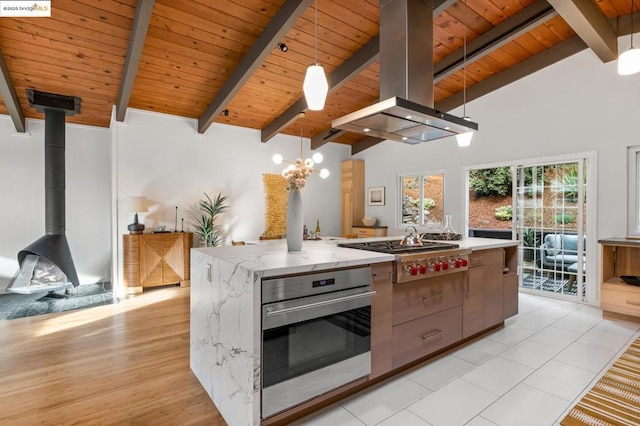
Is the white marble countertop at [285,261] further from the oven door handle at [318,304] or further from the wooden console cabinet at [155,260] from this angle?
the wooden console cabinet at [155,260]

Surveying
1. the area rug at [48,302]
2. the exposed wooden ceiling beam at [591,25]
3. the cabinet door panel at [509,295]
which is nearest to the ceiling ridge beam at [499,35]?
the exposed wooden ceiling beam at [591,25]

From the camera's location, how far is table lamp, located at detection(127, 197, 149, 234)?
183 inches

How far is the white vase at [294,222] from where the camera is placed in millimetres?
2191

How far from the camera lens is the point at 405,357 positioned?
7.26 feet

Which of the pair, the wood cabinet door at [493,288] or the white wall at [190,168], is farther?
the white wall at [190,168]

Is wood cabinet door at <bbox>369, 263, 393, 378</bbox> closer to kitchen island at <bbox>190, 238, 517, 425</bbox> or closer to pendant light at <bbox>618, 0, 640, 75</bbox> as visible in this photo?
kitchen island at <bbox>190, 238, 517, 425</bbox>

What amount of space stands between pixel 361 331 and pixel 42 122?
5.98 m

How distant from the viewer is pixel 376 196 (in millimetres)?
6953

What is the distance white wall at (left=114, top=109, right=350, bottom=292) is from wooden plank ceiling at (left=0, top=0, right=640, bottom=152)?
1.37 feet

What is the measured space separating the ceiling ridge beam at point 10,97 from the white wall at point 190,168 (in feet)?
3.68

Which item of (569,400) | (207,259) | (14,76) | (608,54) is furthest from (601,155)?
(14,76)

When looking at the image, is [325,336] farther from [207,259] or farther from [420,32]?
[420,32]

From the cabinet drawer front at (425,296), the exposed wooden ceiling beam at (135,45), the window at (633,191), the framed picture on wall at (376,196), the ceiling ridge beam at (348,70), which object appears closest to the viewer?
the cabinet drawer front at (425,296)

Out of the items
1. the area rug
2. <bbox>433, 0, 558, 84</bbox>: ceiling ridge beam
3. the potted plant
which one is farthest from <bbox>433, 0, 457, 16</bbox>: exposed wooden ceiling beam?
the area rug
